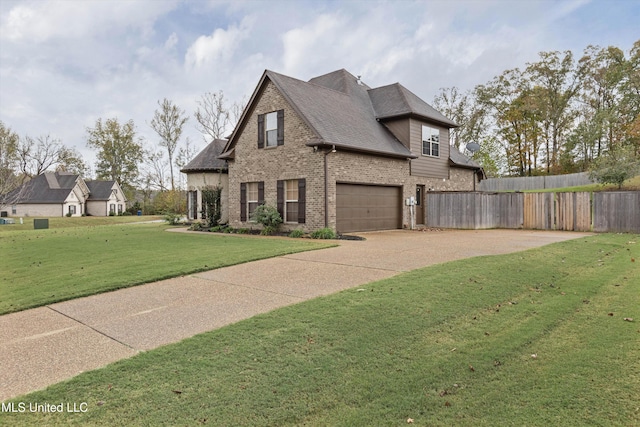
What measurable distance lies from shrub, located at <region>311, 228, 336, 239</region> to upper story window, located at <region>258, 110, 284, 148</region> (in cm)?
445

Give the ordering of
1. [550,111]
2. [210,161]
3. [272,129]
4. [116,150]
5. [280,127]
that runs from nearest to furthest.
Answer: [280,127]
[272,129]
[210,161]
[550,111]
[116,150]

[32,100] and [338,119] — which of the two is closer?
[338,119]

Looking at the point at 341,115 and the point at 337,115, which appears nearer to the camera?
the point at 337,115

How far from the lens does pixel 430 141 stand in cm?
2045

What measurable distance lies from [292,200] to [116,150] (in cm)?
5411

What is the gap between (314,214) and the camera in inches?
605

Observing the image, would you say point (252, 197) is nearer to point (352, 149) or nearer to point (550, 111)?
point (352, 149)

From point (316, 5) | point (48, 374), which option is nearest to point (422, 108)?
point (316, 5)

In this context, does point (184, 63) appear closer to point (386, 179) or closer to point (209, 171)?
point (209, 171)

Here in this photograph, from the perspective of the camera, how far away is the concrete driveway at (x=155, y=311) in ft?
12.4

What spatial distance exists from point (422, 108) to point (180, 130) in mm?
29807

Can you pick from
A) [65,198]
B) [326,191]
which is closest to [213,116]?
[326,191]

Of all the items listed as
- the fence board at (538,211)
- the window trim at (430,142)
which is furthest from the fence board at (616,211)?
the window trim at (430,142)

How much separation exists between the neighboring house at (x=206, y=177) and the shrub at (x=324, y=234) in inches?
336
